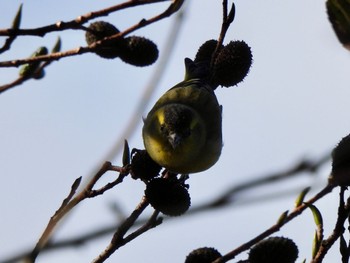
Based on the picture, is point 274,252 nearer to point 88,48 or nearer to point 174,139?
point 88,48

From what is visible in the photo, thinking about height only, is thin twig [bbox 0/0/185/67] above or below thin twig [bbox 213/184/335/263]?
above

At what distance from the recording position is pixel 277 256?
2764mm

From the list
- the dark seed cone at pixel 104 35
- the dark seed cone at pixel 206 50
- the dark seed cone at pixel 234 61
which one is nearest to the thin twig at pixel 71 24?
the dark seed cone at pixel 104 35

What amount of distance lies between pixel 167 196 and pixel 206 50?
50.2 inches

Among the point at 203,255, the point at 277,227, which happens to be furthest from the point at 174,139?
the point at 277,227

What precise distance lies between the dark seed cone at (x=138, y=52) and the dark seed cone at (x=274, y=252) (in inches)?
47.9

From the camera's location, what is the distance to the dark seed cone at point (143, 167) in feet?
10.5

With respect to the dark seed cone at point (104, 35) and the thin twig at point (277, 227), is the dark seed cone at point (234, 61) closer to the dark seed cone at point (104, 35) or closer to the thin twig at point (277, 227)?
the dark seed cone at point (104, 35)

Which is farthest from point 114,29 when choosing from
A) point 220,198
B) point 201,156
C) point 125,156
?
point 220,198

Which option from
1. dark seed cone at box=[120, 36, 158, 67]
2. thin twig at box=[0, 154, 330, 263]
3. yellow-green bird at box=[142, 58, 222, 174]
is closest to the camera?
thin twig at box=[0, 154, 330, 263]

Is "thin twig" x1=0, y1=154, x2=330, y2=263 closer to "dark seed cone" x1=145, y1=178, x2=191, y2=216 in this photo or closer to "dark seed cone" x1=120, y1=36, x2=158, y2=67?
"dark seed cone" x1=145, y1=178, x2=191, y2=216

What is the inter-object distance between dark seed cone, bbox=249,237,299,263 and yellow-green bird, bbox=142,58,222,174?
113cm

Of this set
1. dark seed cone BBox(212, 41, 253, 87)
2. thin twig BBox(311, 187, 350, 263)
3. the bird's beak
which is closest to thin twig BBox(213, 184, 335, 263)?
thin twig BBox(311, 187, 350, 263)

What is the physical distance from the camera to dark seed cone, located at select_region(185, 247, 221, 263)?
2.85 m
